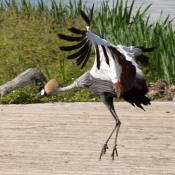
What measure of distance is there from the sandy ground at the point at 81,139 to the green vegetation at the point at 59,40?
35.0 inches

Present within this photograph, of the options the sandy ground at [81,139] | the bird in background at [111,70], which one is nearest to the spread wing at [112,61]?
the bird in background at [111,70]

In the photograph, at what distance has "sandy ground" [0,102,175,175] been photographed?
6.44 metres

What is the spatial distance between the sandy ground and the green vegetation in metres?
0.89

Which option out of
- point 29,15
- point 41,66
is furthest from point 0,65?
point 29,15

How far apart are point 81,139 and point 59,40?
4884mm

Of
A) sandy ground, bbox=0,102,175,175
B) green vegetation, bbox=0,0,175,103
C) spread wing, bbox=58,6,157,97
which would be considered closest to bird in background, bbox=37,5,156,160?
spread wing, bbox=58,6,157,97

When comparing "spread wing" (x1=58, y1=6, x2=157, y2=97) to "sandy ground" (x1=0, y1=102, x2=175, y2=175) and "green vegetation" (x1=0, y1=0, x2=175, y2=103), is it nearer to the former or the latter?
"sandy ground" (x1=0, y1=102, x2=175, y2=175)

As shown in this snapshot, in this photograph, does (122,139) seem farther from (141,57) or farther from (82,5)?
(82,5)

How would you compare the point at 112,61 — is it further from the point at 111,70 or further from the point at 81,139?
the point at 81,139

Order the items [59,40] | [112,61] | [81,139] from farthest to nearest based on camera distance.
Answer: [59,40], [81,139], [112,61]

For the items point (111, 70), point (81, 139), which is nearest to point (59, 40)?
point (81, 139)

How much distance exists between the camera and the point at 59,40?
1210cm

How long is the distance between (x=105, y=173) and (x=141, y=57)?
1263 mm

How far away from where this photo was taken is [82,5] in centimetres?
1269
